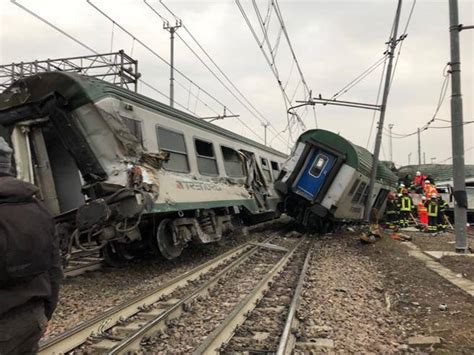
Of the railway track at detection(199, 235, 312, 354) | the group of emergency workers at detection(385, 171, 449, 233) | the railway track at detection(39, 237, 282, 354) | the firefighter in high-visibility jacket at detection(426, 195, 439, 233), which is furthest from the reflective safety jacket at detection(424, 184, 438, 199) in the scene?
the railway track at detection(39, 237, 282, 354)

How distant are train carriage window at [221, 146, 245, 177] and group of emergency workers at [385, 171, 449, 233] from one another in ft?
24.6

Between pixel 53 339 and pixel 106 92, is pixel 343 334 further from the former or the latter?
pixel 106 92

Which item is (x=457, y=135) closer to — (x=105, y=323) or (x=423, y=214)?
(x=423, y=214)

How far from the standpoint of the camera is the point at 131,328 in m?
5.14

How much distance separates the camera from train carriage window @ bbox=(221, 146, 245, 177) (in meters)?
12.0

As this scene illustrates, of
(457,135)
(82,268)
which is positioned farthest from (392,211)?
(82,268)

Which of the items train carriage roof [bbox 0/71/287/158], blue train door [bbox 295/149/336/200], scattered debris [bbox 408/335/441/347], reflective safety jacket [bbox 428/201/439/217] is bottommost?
scattered debris [bbox 408/335/441/347]

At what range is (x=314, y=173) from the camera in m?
14.9

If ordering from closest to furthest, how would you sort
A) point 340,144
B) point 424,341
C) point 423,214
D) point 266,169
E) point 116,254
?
point 424,341 < point 116,254 < point 340,144 < point 266,169 < point 423,214

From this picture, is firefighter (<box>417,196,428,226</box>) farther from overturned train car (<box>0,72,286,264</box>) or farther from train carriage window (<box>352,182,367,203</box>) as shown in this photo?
overturned train car (<box>0,72,286,264</box>)

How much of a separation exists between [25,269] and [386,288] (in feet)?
21.7

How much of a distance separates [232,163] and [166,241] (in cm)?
405

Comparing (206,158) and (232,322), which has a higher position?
(206,158)

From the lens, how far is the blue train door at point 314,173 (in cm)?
1465
